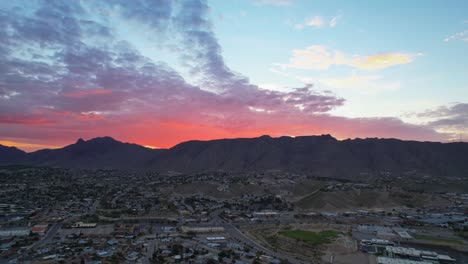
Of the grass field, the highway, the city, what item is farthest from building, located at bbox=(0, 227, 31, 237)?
the grass field

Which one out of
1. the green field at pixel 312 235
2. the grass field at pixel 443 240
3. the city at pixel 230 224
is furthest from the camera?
Result: the green field at pixel 312 235

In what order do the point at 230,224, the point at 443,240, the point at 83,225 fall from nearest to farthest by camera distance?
the point at 443,240 → the point at 83,225 → the point at 230,224

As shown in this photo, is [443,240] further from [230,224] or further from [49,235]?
[49,235]

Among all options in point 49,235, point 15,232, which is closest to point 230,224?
point 49,235

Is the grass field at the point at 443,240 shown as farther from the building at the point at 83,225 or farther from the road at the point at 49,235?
the road at the point at 49,235

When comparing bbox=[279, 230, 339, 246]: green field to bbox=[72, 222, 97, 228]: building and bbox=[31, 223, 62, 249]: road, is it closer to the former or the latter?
bbox=[72, 222, 97, 228]: building

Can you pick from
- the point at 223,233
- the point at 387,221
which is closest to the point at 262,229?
the point at 223,233

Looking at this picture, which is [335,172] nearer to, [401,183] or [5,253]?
[401,183]

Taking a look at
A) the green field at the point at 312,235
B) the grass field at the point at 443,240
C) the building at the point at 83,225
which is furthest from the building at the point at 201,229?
the grass field at the point at 443,240

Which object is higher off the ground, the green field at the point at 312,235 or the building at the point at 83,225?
the building at the point at 83,225

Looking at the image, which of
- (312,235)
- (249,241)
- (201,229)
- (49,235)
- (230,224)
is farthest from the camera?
(230,224)
